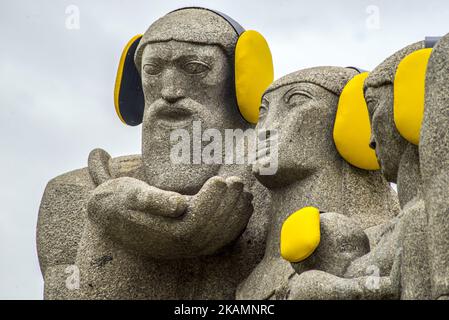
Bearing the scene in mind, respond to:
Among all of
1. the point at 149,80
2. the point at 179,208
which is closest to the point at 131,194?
the point at 179,208

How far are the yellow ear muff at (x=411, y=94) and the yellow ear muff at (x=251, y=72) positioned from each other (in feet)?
7.99

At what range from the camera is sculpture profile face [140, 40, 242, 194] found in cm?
1134

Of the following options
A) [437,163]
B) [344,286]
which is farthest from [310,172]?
[437,163]

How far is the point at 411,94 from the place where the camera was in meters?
8.97

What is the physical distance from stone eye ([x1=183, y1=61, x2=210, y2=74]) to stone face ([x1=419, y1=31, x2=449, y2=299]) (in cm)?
343

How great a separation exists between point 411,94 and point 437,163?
1.10 m

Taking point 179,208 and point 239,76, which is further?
point 239,76

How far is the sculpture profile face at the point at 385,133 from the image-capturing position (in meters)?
9.30

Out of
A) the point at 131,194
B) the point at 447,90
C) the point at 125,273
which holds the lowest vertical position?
the point at 125,273

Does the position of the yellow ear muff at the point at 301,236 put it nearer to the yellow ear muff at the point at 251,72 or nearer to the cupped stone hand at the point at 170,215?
the cupped stone hand at the point at 170,215

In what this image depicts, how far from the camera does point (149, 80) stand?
11523 mm

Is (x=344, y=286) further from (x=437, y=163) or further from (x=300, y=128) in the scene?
(x=300, y=128)

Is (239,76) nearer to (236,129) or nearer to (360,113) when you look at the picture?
(236,129)

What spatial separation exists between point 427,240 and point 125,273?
352 centimetres
